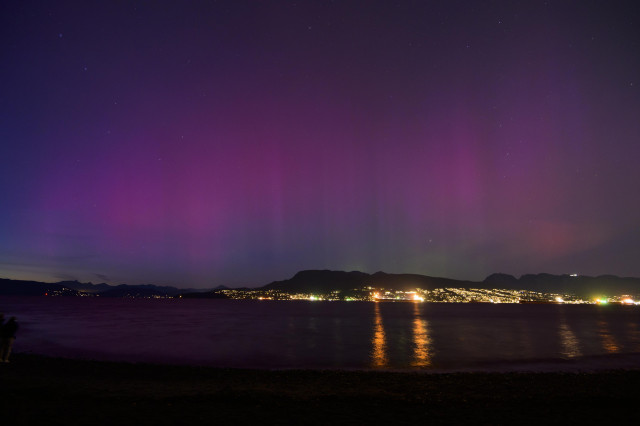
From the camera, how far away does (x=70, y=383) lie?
16.7 metres

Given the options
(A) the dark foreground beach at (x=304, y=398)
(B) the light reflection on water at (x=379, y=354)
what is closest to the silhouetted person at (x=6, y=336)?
(A) the dark foreground beach at (x=304, y=398)

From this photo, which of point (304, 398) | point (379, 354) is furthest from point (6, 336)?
point (379, 354)

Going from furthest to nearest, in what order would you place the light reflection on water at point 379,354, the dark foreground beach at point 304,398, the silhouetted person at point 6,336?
the light reflection on water at point 379,354 < the silhouetted person at point 6,336 < the dark foreground beach at point 304,398

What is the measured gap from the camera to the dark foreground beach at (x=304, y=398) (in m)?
11.3

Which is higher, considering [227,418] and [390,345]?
[227,418]

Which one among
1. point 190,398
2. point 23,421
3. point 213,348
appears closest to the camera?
point 23,421

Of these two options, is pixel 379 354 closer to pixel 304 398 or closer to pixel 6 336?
pixel 304 398

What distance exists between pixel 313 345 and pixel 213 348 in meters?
9.61

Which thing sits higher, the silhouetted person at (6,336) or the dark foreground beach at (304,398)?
the silhouetted person at (6,336)

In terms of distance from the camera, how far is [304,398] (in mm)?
14344

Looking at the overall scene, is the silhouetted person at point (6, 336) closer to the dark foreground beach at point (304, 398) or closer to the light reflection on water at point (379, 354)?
the dark foreground beach at point (304, 398)

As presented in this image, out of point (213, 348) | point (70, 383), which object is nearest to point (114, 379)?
point (70, 383)

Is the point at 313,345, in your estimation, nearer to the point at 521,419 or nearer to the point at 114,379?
the point at 114,379

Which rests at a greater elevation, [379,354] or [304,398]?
[304,398]
